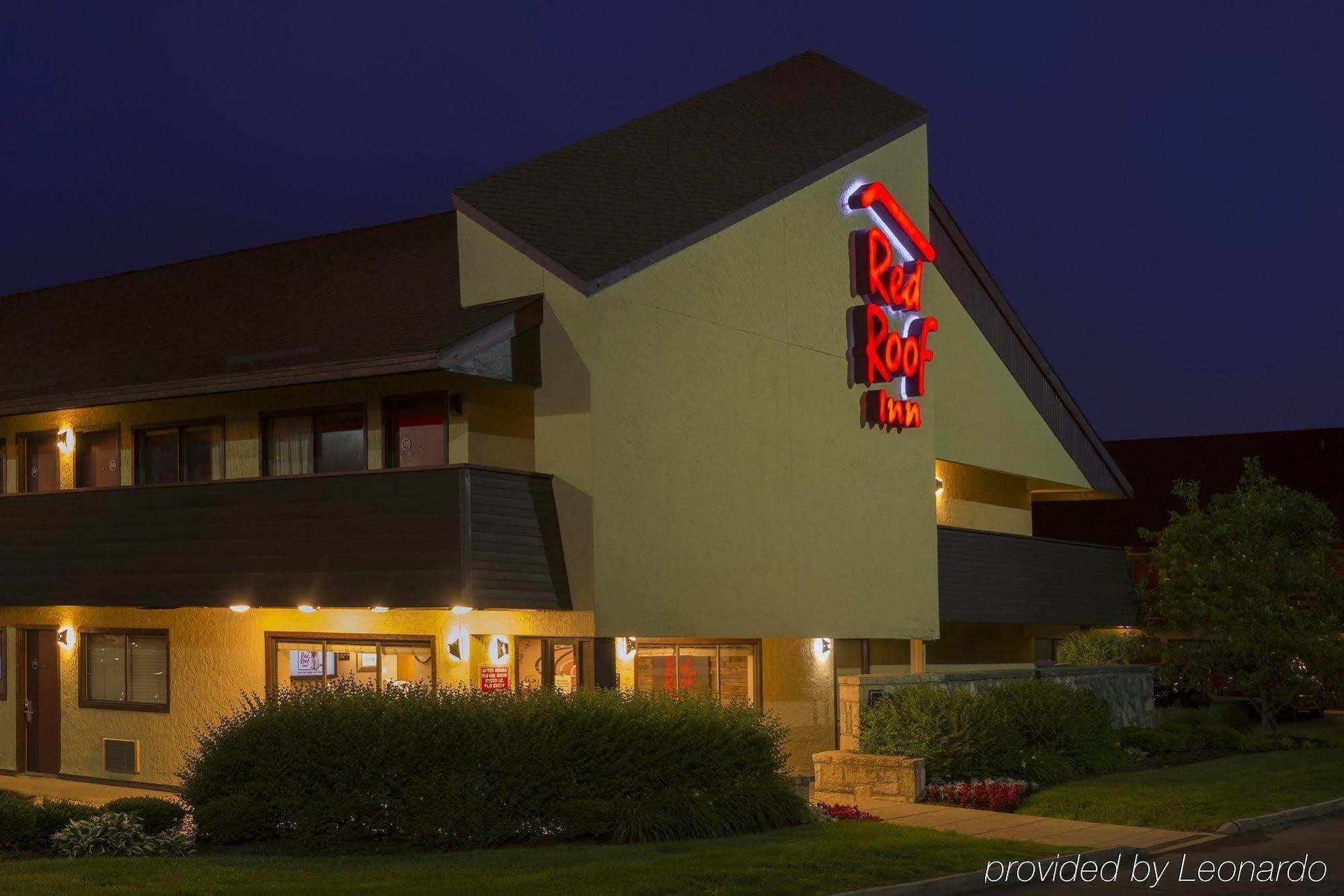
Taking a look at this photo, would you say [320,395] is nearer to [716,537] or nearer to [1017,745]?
[716,537]

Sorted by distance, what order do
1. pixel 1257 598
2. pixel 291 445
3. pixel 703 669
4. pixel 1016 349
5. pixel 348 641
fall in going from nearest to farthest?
pixel 348 641
pixel 291 445
pixel 703 669
pixel 1016 349
pixel 1257 598

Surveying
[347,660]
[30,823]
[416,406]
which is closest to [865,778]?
[347,660]

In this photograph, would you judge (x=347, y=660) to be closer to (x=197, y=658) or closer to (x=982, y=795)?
(x=197, y=658)

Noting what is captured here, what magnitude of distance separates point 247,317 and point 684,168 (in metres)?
7.63

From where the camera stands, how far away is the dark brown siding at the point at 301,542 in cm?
2038

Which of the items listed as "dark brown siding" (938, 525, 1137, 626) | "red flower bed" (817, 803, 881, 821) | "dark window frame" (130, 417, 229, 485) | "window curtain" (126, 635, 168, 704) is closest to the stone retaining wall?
"dark brown siding" (938, 525, 1137, 626)

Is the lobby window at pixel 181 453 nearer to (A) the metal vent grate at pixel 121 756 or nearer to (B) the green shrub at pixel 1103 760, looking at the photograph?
(A) the metal vent grate at pixel 121 756

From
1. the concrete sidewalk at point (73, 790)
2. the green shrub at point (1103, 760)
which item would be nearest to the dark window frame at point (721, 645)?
the green shrub at point (1103, 760)

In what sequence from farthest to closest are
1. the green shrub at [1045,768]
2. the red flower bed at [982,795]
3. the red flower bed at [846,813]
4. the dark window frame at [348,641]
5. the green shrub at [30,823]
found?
the green shrub at [1045,768] → the dark window frame at [348,641] → the red flower bed at [982,795] → the red flower bed at [846,813] → the green shrub at [30,823]

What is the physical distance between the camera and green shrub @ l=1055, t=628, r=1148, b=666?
34469 millimetres

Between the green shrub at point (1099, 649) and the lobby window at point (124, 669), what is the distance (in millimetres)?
19221

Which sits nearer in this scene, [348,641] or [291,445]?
[348,641]

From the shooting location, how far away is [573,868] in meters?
15.1

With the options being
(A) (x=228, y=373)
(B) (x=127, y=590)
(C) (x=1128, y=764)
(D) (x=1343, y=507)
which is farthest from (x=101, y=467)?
(D) (x=1343, y=507)
